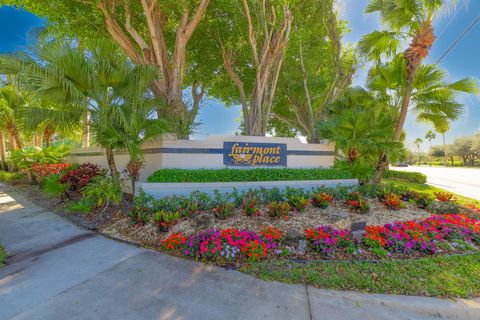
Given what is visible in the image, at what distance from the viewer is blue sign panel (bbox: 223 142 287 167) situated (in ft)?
26.2

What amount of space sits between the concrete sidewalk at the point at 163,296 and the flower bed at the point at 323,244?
0.26 metres

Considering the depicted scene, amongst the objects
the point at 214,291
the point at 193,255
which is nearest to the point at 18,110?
the point at 193,255

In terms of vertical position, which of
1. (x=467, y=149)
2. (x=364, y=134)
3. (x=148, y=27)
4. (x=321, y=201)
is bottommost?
(x=321, y=201)

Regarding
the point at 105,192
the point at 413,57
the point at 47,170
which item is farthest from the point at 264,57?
the point at 47,170

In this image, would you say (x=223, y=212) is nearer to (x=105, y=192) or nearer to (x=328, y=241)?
(x=328, y=241)

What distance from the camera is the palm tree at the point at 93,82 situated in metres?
5.04

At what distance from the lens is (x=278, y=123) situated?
65.4ft

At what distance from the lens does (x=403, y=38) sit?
877cm

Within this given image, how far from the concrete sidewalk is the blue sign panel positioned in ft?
15.6

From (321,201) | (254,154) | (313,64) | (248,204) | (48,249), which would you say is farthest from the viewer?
(313,64)

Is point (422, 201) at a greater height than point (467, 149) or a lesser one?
lesser

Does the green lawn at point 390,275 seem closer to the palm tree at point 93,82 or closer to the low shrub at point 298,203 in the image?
the low shrub at point 298,203

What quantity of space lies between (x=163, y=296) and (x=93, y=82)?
17.0ft

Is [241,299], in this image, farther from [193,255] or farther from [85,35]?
[85,35]
